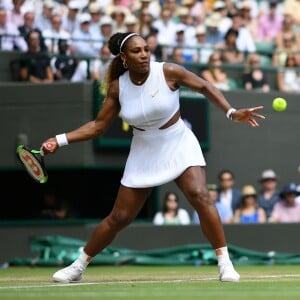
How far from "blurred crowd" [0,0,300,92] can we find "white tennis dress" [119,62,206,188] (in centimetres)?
663

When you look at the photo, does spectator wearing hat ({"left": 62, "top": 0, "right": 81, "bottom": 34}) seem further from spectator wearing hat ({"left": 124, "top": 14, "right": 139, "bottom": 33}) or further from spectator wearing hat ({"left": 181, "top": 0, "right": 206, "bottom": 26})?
spectator wearing hat ({"left": 181, "top": 0, "right": 206, "bottom": 26})

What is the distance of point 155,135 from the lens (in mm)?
9953

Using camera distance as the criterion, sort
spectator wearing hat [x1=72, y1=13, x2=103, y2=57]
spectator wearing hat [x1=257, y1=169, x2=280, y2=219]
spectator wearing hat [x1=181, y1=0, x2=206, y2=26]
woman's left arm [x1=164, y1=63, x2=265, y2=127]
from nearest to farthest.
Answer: woman's left arm [x1=164, y1=63, x2=265, y2=127] < spectator wearing hat [x1=257, y1=169, x2=280, y2=219] < spectator wearing hat [x1=72, y1=13, x2=103, y2=57] < spectator wearing hat [x1=181, y1=0, x2=206, y2=26]

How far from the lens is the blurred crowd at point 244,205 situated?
15953mm

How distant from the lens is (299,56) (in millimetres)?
19234

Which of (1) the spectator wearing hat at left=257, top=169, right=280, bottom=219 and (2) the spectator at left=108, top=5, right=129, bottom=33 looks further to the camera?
(2) the spectator at left=108, top=5, right=129, bottom=33

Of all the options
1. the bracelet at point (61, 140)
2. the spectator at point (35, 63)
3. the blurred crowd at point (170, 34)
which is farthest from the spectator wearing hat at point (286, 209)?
the bracelet at point (61, 140)

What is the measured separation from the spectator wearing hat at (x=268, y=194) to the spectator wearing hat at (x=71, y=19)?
3.64m

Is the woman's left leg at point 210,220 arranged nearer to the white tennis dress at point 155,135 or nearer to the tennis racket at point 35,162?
the white tennis dress at point 155,135

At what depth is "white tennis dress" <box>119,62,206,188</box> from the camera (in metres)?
9.86

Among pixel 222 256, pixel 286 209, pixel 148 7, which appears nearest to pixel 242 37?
pixel 148 7

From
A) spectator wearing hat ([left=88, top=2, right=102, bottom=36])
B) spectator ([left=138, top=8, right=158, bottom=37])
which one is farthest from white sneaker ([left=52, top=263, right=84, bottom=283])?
spectator ([left=138, top=8, right=158, bottom=37])

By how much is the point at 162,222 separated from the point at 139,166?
19.5ft

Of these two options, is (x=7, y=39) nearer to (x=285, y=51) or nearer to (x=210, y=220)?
(x=285, y=51)
